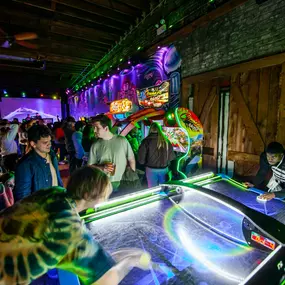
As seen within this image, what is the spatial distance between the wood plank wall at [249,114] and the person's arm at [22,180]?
3.62 metres

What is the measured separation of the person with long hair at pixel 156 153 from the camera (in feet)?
10.6

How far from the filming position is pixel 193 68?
176 inches

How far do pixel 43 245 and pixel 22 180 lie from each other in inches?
48.3

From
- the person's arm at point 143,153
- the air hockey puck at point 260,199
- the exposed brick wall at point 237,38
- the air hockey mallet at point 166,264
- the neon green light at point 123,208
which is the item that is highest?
the exposed brick wall at point 237,38

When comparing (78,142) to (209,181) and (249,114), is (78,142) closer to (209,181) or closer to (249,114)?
(209,181)

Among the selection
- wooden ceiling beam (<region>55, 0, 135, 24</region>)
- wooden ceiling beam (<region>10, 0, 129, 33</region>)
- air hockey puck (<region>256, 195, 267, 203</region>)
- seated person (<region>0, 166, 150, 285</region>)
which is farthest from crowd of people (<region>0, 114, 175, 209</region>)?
wooden ceiling beam (<region>10, 0, 129, 33</region>)

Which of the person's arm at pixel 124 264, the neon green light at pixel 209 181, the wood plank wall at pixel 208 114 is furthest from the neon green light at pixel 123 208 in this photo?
the wood plank wall at pixel 208 114

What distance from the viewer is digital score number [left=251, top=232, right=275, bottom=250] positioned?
97 centimetres

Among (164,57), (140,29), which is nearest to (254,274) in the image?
(164,57)

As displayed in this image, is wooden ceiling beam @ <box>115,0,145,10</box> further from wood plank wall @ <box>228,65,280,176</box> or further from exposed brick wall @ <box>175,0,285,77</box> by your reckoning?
wood plank wall @ <box>228,65,280,176</box>

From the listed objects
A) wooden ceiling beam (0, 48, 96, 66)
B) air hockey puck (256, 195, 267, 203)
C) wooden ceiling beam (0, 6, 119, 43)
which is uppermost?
wooden ceiling beam (0, 6, 119, 43)

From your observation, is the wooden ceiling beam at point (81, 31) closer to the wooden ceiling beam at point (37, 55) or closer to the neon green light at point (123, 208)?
the wooden ceiling beam at point (37, 55)

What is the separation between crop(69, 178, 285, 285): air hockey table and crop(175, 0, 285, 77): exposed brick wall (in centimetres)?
304

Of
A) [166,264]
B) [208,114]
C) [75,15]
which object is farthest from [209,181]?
[75,15]
